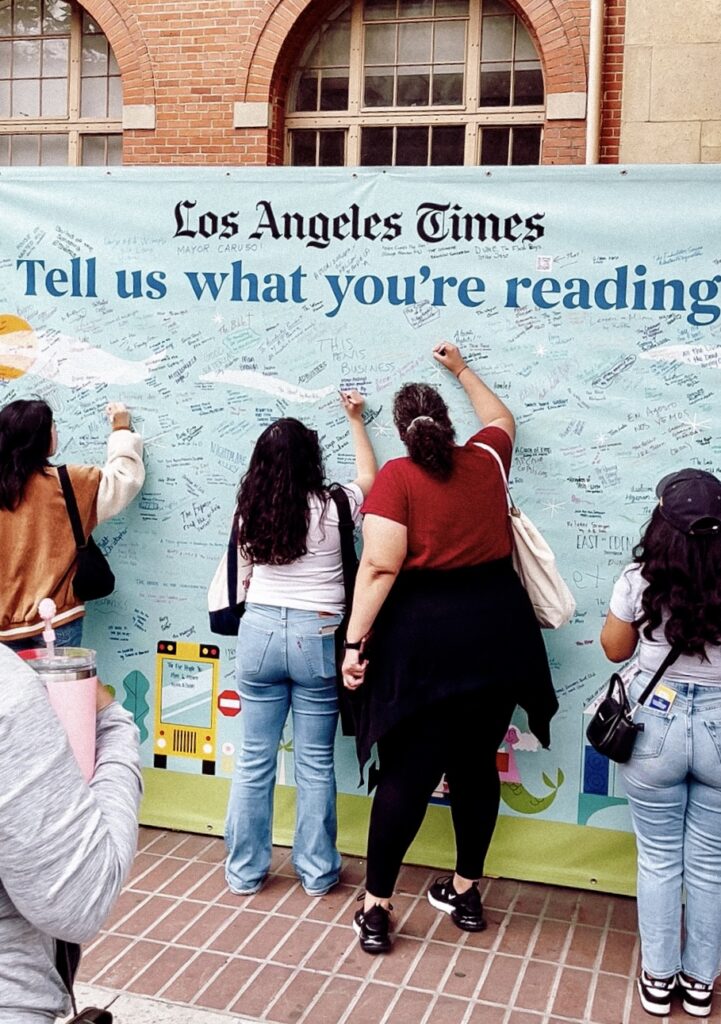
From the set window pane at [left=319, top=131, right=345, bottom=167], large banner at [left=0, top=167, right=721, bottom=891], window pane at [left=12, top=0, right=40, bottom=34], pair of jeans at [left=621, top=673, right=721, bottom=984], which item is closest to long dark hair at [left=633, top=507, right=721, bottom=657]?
pair of jeans at [left=621, top=673, right=721, bottom=984]

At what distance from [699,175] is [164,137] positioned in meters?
6.39

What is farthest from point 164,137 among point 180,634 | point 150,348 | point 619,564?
point 619,564

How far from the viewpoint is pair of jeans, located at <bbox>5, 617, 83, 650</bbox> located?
436 cm

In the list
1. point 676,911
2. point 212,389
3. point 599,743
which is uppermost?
point 212,389

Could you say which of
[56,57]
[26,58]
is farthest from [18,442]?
[26,58]

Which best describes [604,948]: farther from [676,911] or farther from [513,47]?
[513,47]

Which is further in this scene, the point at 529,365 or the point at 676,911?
the point at 529,365

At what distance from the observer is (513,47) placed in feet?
29.8

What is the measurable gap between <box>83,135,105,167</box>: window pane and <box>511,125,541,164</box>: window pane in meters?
3.69

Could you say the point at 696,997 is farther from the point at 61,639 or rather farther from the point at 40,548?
the point at 40,548

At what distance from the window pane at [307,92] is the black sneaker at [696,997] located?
25.9 feet

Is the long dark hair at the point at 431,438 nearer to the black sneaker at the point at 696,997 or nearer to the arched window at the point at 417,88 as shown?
the black sneaker at the point at 696,997

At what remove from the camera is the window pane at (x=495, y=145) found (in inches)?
362

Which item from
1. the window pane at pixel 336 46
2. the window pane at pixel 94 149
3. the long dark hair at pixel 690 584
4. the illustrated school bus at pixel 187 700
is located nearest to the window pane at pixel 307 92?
the window pane at pixel 336 46
